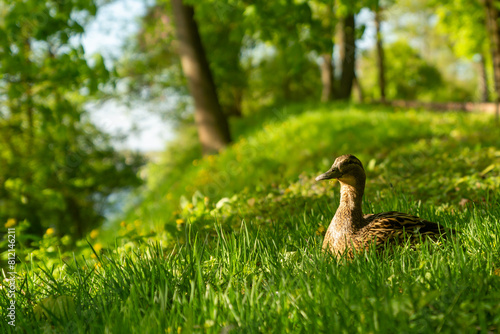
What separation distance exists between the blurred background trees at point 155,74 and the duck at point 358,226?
4310 millimetres

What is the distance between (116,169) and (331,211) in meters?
12.7

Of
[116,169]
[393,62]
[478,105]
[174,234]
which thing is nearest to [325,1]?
[174,234]

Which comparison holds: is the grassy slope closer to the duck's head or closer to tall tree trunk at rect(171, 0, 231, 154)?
the duck's head

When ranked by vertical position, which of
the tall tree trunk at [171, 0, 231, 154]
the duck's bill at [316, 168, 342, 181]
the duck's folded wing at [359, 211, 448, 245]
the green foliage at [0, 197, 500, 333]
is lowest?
the green foliage at [0, 197, 500, 333]

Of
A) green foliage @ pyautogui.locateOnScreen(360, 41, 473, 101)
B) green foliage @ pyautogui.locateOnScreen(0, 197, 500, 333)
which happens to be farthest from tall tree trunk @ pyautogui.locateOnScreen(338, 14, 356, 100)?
green foliage @ pyautogui.locateOnScreen(360, 41, 473, 101)

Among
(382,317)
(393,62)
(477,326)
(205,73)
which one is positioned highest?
(393,62)

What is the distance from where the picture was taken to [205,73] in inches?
424

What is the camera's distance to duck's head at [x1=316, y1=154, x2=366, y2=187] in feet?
10.2

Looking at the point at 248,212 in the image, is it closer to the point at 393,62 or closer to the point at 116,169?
the point at 116,169

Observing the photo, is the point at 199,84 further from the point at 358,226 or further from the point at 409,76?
the point at 409,76

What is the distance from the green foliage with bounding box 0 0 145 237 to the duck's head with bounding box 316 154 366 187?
16.2 ft

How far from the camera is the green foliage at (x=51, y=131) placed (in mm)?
6746

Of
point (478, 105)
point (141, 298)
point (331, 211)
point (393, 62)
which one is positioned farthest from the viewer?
point (393, 62)

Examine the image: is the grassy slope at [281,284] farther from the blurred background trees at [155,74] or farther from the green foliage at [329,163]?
the blurred background trees at [155,74]
